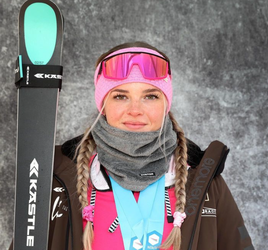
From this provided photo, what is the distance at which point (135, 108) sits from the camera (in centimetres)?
181

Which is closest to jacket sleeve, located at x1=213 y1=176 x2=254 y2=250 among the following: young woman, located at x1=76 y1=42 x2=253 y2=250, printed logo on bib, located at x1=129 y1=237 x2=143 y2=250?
young woman, located at x1=76 y1=42 x2=253 y2=250

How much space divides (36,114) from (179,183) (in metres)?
0.79

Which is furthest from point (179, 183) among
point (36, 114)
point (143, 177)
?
point (36, 114)

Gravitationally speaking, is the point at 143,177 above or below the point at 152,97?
below

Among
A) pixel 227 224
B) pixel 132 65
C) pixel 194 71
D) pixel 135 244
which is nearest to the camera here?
pixel 135 244

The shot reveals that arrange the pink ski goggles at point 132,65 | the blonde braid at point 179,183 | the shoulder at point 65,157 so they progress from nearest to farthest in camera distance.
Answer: the blonde braid at point 179,183 → the pink ski goggles at point 132,65 → the shoulder at point 65,157

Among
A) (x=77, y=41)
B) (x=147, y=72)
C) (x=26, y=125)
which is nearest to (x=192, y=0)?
(x=77, y=41)

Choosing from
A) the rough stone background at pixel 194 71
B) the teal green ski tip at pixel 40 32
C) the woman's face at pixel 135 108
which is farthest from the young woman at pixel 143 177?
the rough stone background at pixel 194 71

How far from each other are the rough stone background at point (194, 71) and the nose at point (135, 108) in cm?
87

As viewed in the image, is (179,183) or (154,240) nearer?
(154,240)

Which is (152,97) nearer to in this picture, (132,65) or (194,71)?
(132,65)

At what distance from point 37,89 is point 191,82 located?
1.20 metres

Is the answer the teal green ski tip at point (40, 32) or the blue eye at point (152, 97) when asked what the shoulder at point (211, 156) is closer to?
the blue eye at point (152, 97)

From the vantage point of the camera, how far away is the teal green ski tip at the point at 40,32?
6.63 ft
